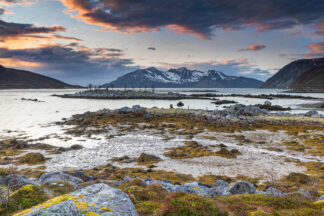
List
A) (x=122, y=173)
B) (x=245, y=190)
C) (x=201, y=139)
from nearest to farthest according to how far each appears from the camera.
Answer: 1. (x=245, y=190)
2. (x=122, y=173)
3. (x=201, y=139)

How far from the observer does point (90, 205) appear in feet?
12.7

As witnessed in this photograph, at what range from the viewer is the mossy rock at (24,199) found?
477 centimetres

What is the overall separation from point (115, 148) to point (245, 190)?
1597 centimetres

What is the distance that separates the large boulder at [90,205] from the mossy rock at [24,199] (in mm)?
1716

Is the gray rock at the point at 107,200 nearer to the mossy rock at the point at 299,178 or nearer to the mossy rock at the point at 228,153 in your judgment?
the mossy rock at the point at 299,178

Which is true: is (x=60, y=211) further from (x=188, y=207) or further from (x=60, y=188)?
(x=60, y=188)

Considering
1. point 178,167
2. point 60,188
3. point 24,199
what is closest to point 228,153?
point 178,167

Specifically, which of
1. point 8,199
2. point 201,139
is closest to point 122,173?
point 8,199

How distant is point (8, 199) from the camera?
4766 mm

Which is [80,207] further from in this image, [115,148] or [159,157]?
[115,148]

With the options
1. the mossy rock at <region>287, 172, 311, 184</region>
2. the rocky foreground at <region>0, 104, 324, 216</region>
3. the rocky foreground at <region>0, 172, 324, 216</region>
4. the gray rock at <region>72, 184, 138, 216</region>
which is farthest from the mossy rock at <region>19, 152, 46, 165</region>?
the mossy rock at <region>287, 172, 311, 184</region>

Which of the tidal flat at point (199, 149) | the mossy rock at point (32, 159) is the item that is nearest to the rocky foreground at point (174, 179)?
the mossy rock at point (32, 159)

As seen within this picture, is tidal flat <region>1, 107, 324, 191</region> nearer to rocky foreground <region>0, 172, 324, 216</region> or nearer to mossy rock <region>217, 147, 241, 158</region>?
mossy rock <region>217, 147, 241, 158</region>

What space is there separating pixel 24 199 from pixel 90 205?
2686 mm
